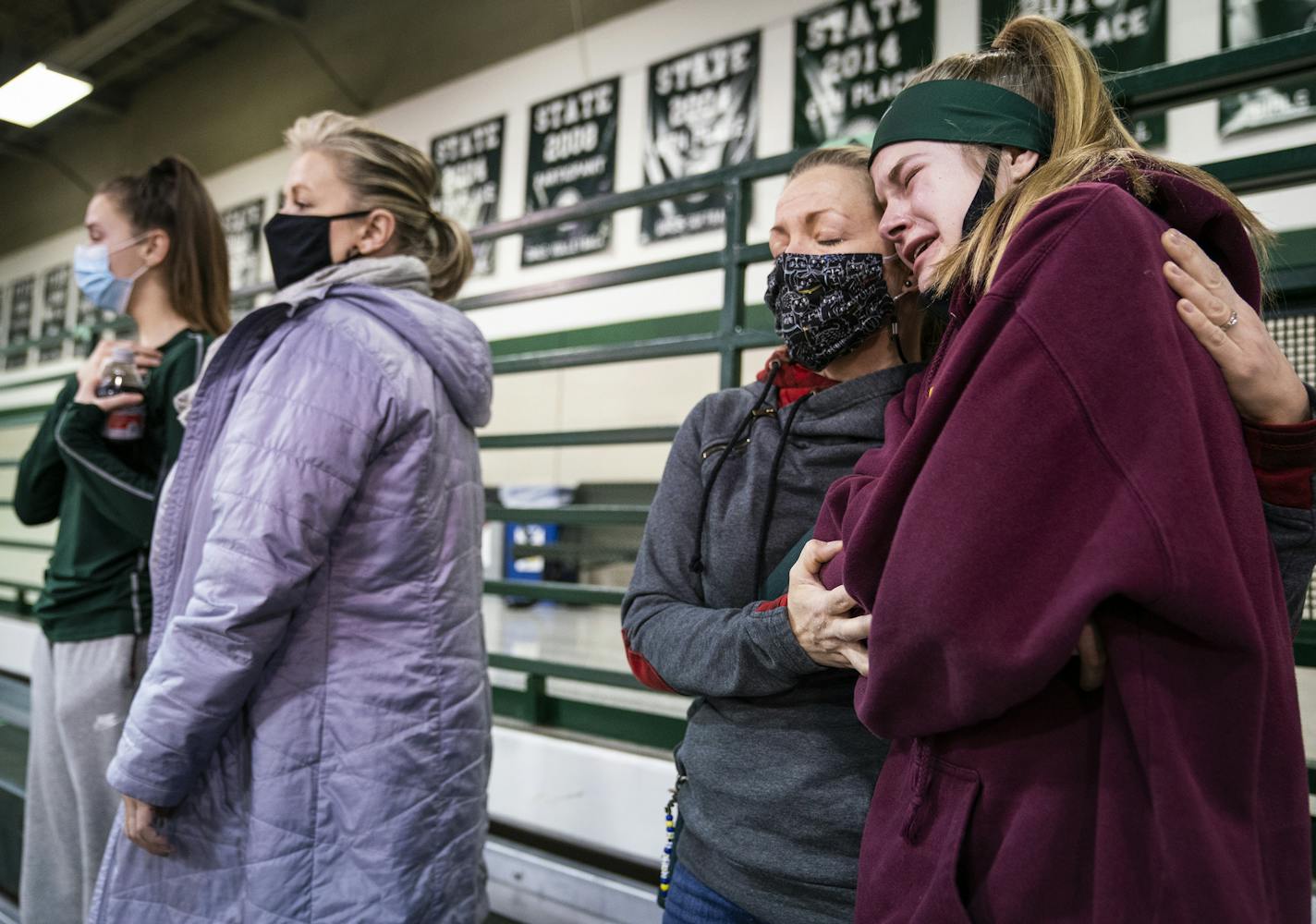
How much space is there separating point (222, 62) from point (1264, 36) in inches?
340

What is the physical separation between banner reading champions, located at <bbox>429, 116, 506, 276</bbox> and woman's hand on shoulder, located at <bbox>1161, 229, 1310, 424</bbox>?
21.1 feet

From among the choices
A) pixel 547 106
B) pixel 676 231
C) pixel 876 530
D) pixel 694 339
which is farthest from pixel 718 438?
pixel 547 106

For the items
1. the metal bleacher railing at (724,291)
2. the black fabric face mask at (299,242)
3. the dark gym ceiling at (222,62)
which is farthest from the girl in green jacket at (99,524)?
the dark gym ceiling at (222,62)

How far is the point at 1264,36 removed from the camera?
141 inches

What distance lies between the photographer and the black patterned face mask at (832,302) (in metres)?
1.18

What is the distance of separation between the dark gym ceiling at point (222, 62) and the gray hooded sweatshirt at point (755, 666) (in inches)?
234

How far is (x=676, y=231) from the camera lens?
231 inches

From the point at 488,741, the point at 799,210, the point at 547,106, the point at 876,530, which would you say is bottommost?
the point at 488,741

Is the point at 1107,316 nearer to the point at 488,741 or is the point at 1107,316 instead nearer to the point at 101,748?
the point at 488,741

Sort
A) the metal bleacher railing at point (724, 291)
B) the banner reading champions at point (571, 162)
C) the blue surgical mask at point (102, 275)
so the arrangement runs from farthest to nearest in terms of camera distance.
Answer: the banner reading champions at point (571, 162) → the blue surgical mask at point (102, 275) → the metal bleacher railing at point (724, 291)

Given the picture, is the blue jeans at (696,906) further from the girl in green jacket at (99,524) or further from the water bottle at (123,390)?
the water bottle at (123,390)

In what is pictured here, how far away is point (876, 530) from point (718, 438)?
508 mm

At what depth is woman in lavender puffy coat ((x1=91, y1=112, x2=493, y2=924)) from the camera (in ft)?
4.43

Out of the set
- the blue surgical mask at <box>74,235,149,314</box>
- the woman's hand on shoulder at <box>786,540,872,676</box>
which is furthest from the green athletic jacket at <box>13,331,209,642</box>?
the woman's hand on shoulder at <box>786,540,872,676</box>
